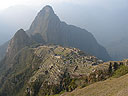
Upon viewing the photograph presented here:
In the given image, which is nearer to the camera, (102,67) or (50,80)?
(102,67)

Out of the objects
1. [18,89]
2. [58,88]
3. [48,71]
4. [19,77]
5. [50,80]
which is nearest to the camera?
[58,88]

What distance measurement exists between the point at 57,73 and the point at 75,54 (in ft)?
138

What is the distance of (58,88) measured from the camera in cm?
10400

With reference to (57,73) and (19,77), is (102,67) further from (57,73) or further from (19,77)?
(19,77)

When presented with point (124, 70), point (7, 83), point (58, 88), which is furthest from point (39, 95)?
point (7, 83)

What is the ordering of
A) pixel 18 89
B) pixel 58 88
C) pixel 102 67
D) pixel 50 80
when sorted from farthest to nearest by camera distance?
pixel 18 89 < pixel 50 80 < pixel 58 88 < pixel 102 67

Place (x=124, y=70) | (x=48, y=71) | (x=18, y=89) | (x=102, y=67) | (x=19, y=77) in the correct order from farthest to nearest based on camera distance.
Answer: (x=19, y=77) < (x=18, y=89) < (x=48, y=71) < (x=102, y=67) < (x=124, y=70)

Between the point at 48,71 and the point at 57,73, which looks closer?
the point at 57,73

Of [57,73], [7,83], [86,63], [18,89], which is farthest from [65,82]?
[7,83]

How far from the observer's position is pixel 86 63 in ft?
396

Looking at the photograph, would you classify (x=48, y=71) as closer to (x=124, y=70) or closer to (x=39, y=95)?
(x=39, y=95)

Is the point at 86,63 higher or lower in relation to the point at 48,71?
lower

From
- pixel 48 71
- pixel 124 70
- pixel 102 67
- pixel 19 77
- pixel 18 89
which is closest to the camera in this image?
pixel 124 70

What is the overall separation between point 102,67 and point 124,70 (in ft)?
54.9
